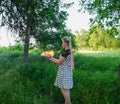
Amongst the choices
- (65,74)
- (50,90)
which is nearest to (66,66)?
(65,74)

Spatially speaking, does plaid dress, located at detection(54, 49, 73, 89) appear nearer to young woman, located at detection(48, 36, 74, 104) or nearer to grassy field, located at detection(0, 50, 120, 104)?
young woman, located at detection(48, 36, 74, 104)

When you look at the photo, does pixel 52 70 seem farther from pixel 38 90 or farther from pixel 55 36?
pixel 55 36

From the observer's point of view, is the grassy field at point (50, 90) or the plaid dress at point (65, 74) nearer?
the plaid dress at point (65, 74)

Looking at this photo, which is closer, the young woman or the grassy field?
the young woman

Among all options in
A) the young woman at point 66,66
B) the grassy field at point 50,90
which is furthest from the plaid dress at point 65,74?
the grassy field at point 50,90

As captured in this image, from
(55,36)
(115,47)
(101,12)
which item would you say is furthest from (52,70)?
(115,47)

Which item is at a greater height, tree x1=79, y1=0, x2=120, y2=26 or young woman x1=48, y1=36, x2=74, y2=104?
tree x1=79, y1=0, x2=120, y2=26

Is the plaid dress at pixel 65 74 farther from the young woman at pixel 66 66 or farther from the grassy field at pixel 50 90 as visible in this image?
the grassy field at pixel 50 90

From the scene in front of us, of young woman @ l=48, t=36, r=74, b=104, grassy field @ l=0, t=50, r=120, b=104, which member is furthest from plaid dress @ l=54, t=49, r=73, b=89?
grassy field @ l=0, t=50, r=120, b=104

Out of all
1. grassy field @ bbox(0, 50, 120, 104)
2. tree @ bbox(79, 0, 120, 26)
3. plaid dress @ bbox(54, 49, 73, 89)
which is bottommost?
grassy field @ bbox(0, 50, 120, 104)

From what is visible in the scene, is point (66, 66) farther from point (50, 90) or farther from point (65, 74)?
point (50, 90)

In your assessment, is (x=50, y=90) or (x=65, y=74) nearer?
(x=65, y=74)

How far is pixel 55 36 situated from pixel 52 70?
5.99 m

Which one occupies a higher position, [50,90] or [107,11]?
[107,11]
